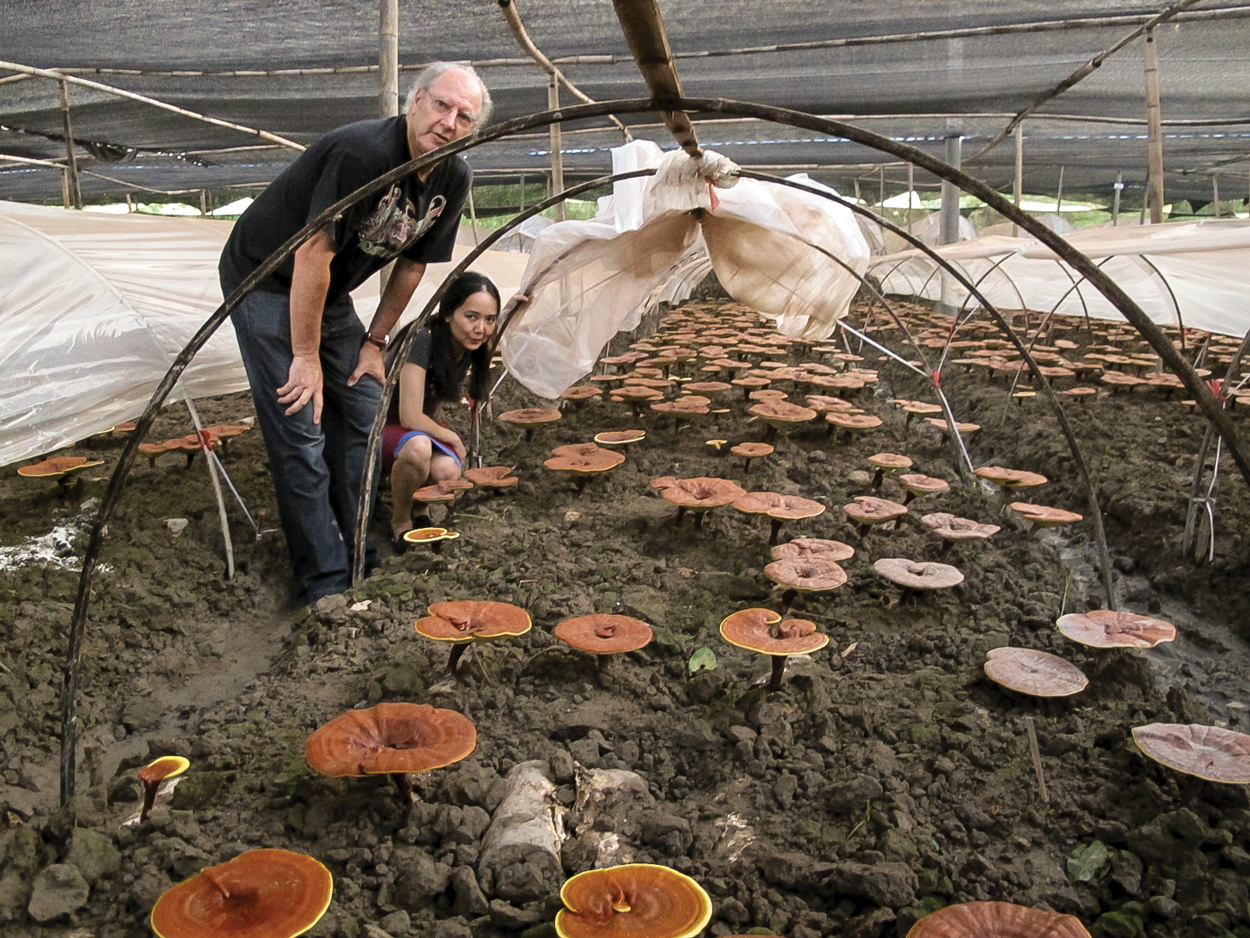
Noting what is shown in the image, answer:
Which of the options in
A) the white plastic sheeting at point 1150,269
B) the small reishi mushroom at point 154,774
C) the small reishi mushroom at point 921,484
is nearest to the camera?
the small reishi mushroom at point 154,774

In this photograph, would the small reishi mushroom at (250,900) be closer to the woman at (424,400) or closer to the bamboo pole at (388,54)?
the woman at (424,400)

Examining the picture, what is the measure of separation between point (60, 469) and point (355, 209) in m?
2.18

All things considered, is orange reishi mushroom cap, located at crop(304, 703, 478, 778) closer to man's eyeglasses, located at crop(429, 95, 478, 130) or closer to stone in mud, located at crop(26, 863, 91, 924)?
stone in mud, located at crop(26, 863, 91, 924)

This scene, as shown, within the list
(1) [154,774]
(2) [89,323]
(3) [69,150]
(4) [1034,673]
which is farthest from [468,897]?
(3) [69,150]

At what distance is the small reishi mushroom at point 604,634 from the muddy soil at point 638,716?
0.24m

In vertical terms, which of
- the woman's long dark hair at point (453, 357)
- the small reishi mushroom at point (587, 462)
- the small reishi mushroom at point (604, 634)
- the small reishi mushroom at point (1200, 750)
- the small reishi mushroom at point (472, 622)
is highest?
the woman's long dark hair at point (453, 357)

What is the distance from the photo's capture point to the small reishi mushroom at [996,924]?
4.71ft

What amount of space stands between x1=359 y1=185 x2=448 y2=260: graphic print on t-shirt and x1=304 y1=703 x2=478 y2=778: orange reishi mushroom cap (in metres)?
1.83

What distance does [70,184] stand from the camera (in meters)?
8.48

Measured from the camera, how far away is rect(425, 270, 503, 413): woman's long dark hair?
4.43 m

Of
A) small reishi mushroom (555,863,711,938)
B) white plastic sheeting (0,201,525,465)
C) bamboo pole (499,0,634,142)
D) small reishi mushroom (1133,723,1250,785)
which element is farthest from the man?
small reishi mushroom (1133,723,1250,785)

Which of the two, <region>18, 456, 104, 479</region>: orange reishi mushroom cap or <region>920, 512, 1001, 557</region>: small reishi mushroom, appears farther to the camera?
<region>18, 456, 104, 479</region>: orange reishi mushroom cap

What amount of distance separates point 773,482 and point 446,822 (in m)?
3.24

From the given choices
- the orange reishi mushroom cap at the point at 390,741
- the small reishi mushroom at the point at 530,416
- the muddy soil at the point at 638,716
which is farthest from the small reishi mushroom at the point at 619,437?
the orange reishi mushroom cap at the point at 390,741
